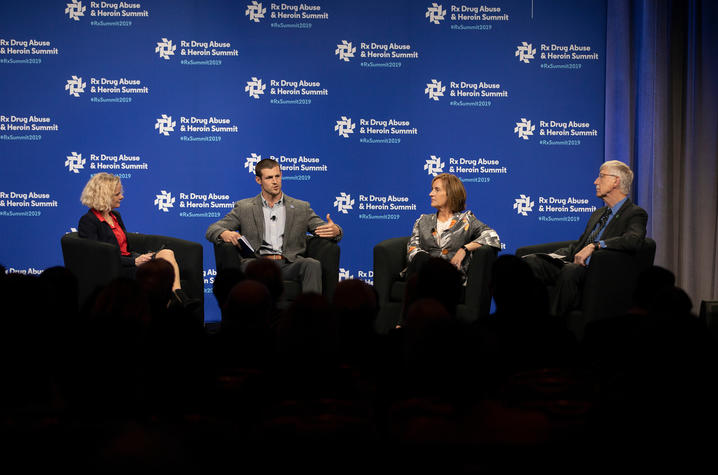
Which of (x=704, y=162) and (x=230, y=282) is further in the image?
(x=704, y=162)

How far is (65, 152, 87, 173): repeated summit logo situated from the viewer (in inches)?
256

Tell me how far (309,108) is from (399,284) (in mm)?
2093

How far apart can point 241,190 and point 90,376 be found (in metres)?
4.74

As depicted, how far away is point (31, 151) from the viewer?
652 centimetres

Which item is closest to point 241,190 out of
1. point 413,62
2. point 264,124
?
point 264,124

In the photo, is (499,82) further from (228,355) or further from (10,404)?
(10,404)

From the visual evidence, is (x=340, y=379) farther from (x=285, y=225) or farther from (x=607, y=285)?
(x=285, y=225)

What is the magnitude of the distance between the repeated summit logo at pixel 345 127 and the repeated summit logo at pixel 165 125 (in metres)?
1.50

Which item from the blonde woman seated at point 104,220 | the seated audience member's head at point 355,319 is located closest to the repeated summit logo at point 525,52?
the blonde woman seated at point 104,220

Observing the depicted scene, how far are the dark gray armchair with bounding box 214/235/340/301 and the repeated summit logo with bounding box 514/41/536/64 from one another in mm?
2516

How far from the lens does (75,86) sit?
21.3 feet

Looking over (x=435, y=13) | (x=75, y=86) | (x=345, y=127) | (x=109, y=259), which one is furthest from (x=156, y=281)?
(x=435, y=13)

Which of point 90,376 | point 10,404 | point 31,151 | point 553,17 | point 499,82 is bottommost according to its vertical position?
point 10,404

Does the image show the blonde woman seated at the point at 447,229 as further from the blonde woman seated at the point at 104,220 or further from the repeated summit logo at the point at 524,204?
the blonde woman seated at the point at 104,220
